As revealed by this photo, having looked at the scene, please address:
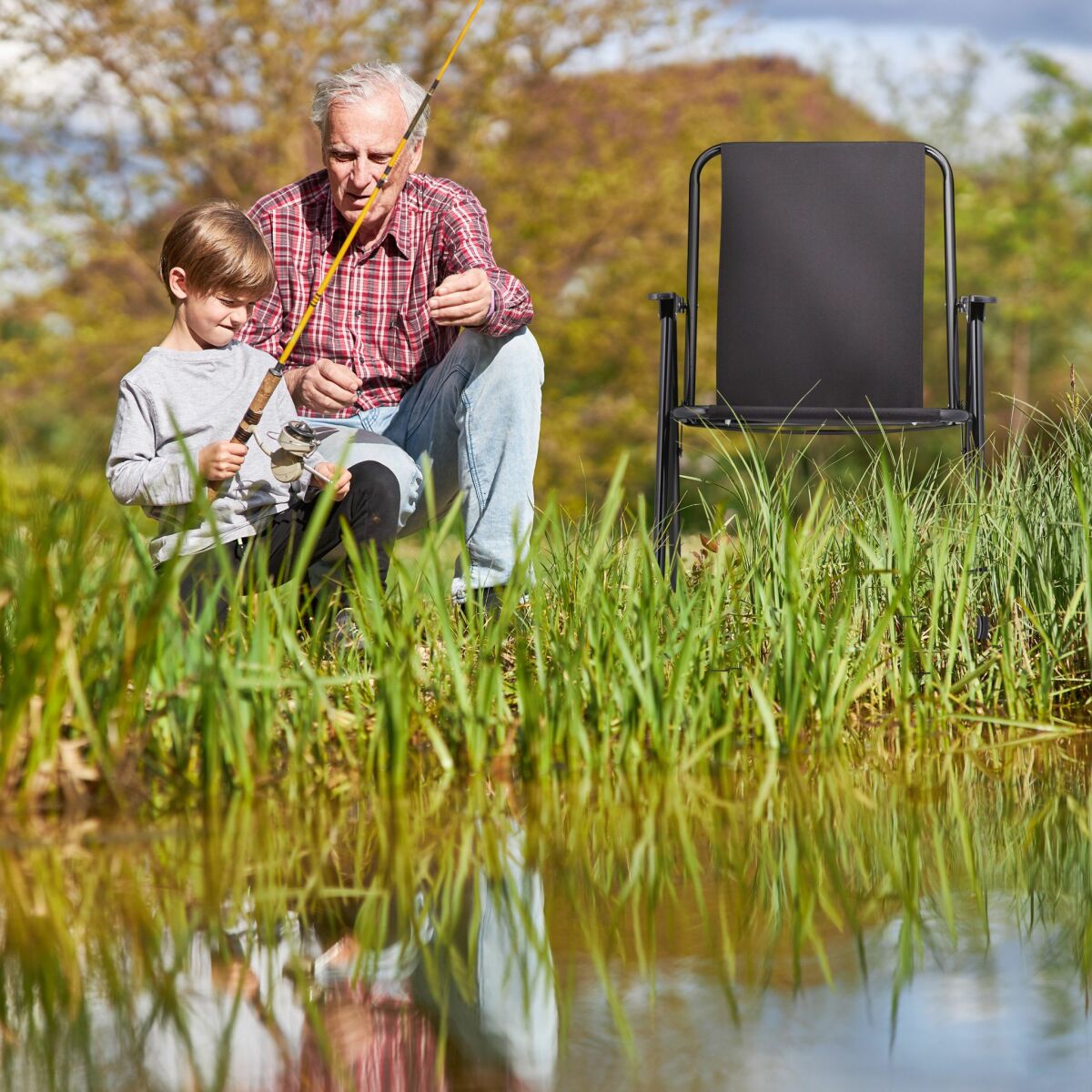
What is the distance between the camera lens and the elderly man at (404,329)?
8.85ft

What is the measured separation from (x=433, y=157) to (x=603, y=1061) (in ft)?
24.4

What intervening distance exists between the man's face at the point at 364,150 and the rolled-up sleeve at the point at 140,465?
628 millimetres

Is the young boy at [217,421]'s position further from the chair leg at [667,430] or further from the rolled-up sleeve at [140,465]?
the chair leg at [667,430]

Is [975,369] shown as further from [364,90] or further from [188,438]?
[188,438]

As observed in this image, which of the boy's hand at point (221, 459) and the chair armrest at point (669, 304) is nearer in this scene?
the boy's hand at point (221, 459)

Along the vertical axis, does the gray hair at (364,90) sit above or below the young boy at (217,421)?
above

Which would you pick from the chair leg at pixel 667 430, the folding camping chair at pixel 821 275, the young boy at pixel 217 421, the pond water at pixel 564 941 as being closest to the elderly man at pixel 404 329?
the young boy at pixel 217 421

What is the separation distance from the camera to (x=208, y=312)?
2.50m

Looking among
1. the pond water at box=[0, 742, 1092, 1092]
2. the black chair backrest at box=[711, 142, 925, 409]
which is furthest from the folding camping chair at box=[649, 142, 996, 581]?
the pond water at box=[0, 742, 1092, 1092]

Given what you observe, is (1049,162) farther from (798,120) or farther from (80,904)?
(80,904)

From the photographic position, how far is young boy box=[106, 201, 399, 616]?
2381mm

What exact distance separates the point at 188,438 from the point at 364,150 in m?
0.66

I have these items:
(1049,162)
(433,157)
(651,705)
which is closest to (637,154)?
(433,157)

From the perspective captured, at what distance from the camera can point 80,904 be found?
4.31 ft
